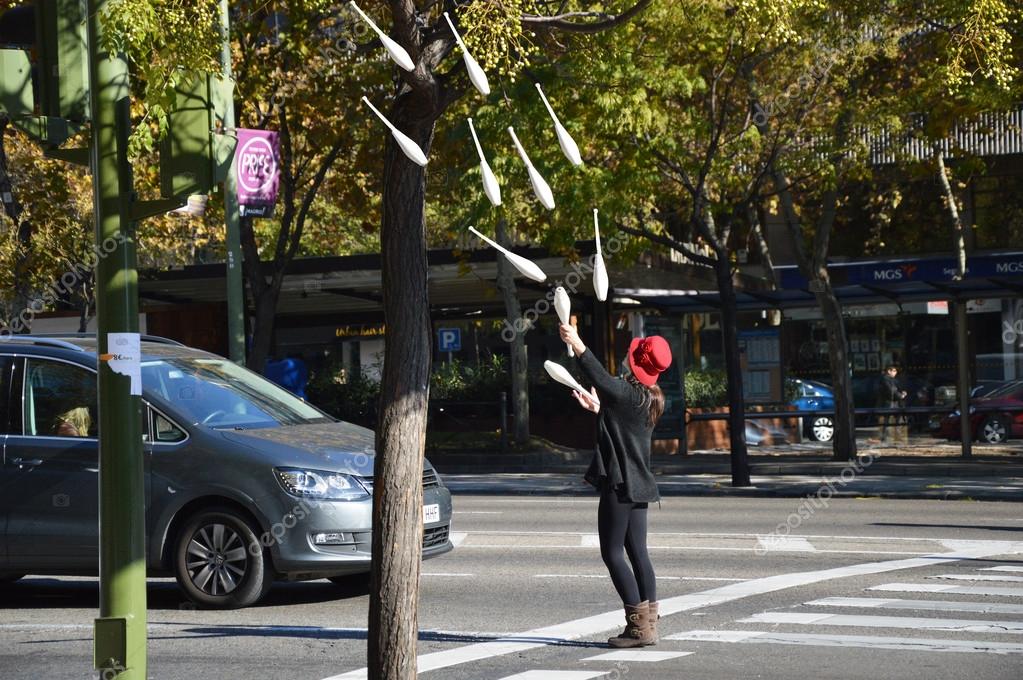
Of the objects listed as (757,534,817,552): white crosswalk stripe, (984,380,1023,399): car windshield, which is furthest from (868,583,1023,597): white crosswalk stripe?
(984,380,1023,399): car windshield

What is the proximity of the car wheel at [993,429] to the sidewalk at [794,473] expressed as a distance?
0.80m

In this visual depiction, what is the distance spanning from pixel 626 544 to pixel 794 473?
595 inches

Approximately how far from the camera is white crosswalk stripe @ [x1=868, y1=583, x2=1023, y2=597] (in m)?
9.84

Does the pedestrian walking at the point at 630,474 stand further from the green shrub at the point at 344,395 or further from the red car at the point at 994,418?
the green shrub at the point at 344,395

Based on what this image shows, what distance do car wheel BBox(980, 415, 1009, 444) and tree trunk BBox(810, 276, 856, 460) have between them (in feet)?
12.3

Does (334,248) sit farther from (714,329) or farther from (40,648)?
(40,648)

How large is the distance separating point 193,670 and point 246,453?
6.89ft

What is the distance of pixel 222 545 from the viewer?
9.57 meters

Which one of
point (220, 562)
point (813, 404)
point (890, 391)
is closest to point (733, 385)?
point (890, 391)

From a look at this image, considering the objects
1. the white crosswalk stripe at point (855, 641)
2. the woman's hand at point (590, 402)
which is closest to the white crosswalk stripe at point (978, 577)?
the white crosswalk stripe at point (855, 641)

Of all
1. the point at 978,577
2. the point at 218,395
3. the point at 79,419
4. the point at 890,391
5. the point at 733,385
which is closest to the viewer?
the point at 79,419

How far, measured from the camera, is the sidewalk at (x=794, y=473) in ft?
62.4

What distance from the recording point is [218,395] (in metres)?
10.3

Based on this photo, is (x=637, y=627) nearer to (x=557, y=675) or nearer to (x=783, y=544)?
(x=557, y=675)
